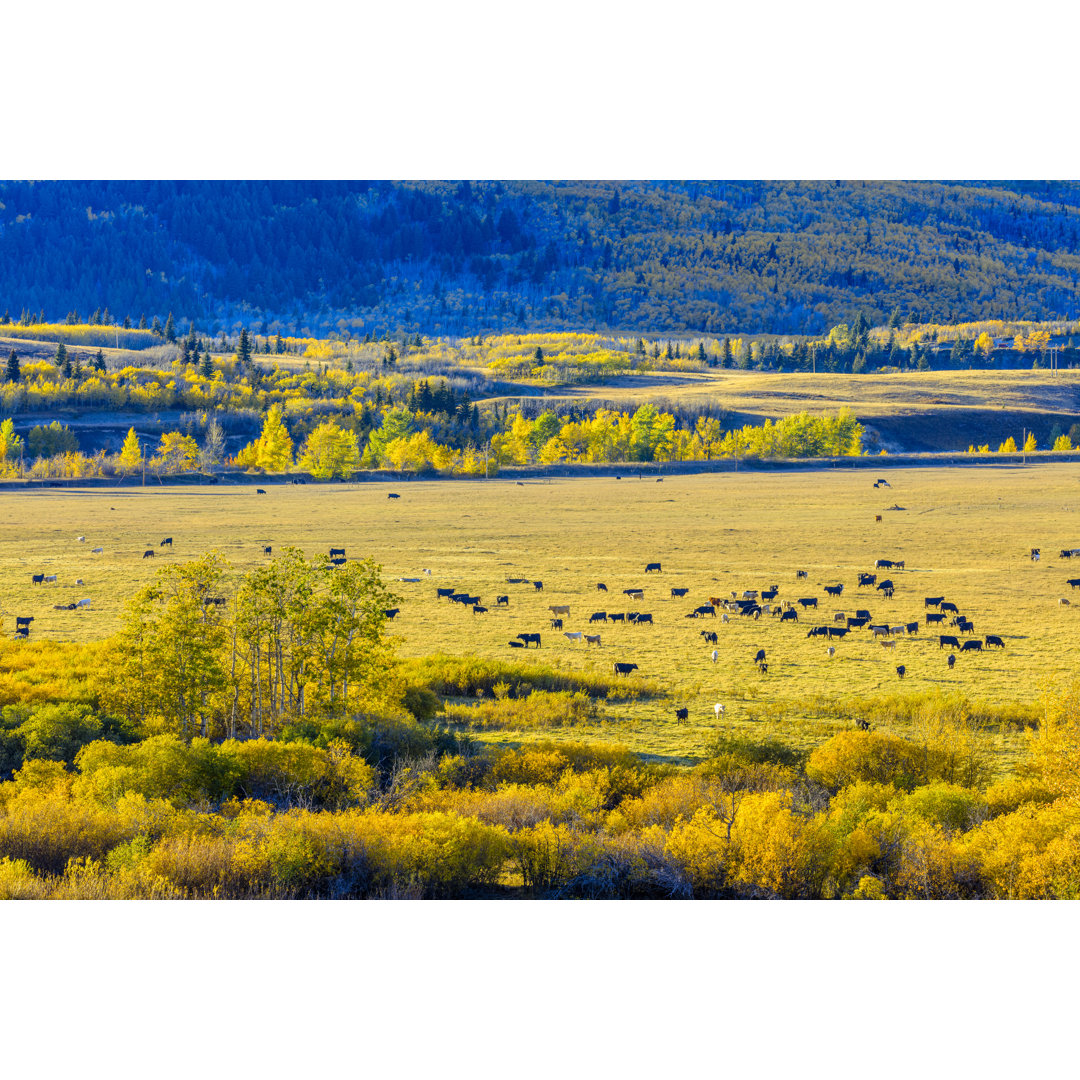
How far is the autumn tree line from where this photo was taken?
615 inches

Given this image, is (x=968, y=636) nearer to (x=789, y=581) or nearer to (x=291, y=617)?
(x=789, y=581)

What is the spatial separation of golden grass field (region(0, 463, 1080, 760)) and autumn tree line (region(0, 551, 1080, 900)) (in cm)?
353

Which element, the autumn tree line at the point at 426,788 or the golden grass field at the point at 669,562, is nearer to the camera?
the autumn tree line at the point at 426,788

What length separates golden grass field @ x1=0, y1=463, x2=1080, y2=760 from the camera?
30844 millimetres

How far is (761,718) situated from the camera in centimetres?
2697

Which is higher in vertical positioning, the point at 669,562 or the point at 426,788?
the point at 426,788

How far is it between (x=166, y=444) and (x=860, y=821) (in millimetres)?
123256

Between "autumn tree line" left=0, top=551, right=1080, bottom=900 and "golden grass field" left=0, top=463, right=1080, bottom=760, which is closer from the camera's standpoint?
"autumn tree line" left=0, top=551, right=1080, bottom=900

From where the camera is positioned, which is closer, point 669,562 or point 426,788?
point 426,788

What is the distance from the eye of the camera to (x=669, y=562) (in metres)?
57.0

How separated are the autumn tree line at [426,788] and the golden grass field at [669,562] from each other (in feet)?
11.6

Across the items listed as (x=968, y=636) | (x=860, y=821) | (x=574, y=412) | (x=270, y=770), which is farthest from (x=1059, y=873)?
(x=574, y=412)

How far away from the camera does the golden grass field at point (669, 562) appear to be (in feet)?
101

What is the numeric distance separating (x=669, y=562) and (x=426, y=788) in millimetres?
37560
